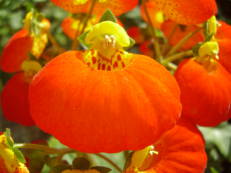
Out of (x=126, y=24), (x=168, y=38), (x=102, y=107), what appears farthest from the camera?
(x=126, y=24)

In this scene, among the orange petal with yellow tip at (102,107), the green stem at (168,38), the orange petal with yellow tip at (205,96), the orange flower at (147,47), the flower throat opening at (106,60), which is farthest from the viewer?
the orange flower at (147,47)

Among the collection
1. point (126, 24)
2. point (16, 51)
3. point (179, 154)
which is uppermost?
point (16, 51)

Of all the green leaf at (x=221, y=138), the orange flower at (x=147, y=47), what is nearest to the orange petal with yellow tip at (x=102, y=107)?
the orange flower at (x=147, y=47)

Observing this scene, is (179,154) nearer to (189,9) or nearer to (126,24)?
(189,9)

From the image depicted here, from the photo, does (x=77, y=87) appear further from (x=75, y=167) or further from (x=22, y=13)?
(x=22, y=13)

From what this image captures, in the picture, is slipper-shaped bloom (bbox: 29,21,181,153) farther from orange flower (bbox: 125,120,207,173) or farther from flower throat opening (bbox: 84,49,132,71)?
orange flower (bbox: 125,120,207,173)

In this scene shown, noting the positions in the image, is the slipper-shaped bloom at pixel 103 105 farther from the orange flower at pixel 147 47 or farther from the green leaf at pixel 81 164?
the orange flower at pixel 147 47

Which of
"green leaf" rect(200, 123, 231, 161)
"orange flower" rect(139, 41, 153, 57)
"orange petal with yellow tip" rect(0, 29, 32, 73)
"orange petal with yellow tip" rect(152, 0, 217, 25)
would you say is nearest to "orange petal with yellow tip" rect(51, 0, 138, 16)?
"orange petal with yellow tip" rect(152, 0, 217, 25)

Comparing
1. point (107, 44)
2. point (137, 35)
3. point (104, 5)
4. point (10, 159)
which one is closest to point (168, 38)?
point (137, 35)
